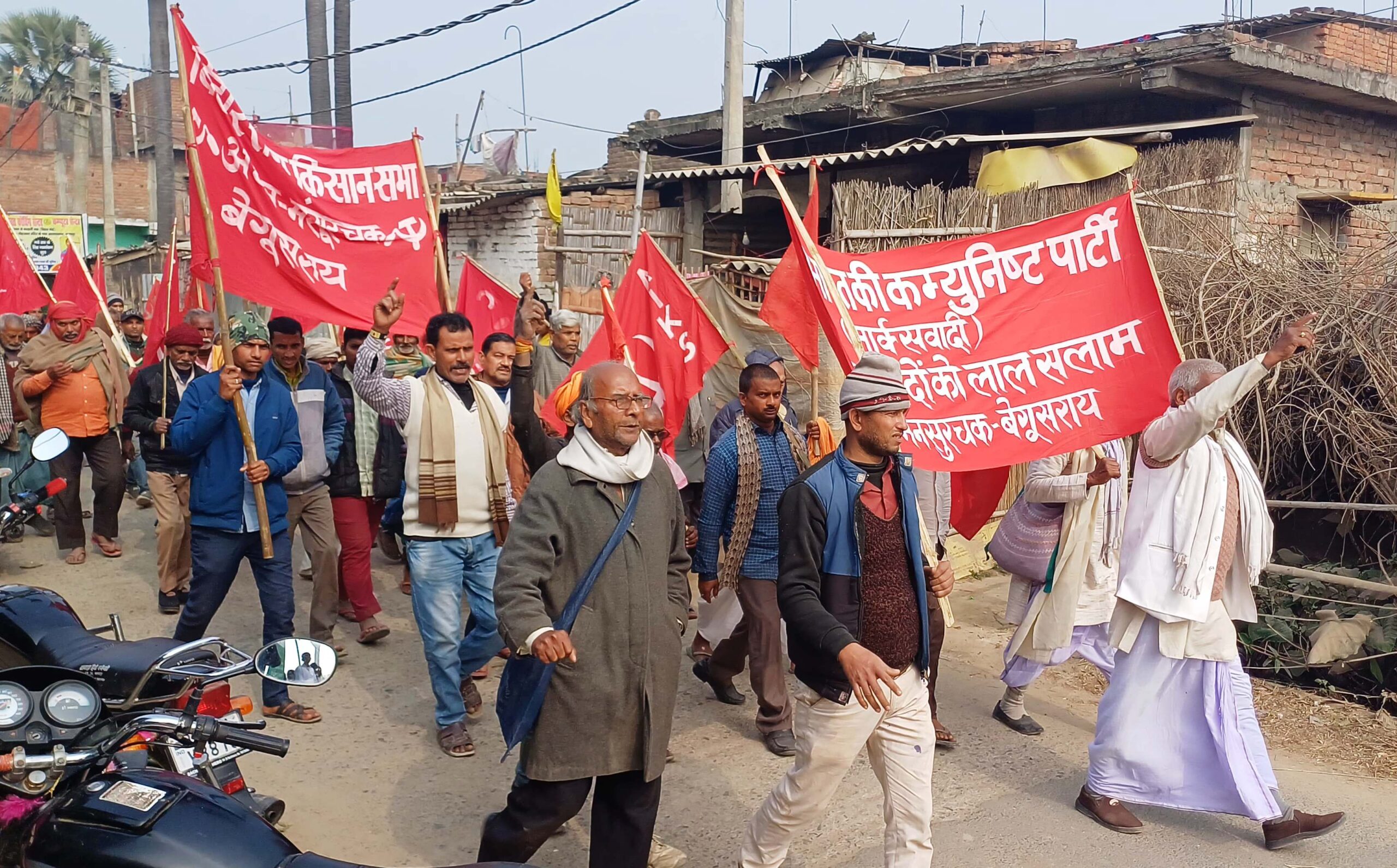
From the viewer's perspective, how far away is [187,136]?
5695 mm

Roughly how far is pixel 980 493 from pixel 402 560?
5109mm

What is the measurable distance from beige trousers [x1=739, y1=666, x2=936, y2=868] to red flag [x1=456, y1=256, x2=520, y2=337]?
233 inches

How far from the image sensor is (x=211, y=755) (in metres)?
3.69

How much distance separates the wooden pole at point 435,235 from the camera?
251 inches

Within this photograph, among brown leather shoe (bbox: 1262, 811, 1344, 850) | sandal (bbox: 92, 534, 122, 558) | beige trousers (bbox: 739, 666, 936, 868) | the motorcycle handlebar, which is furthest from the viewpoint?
sandal (bbox: 92, 534, 122, 558)

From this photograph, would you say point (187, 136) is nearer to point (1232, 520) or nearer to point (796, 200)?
point (1232, 520)

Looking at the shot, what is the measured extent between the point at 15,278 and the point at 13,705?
9.27 meters

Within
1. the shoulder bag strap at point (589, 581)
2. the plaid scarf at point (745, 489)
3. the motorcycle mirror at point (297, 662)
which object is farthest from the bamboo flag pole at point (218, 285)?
the motorcycle mirror at point (297, 662)

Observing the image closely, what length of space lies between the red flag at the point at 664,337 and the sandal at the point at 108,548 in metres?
4.68

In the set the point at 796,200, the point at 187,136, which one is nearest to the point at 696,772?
the point at 187,136

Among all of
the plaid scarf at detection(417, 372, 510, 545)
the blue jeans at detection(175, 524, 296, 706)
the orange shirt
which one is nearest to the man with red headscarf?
the orange shirt

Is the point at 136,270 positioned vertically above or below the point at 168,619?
above

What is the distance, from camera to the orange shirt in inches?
345

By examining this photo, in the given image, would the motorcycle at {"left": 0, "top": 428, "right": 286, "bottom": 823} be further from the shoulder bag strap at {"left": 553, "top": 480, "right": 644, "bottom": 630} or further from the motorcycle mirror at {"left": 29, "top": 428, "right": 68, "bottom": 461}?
the shoulder bag strap at {"left": 553, "top": 480, "right": 644, "bottom": 630}
